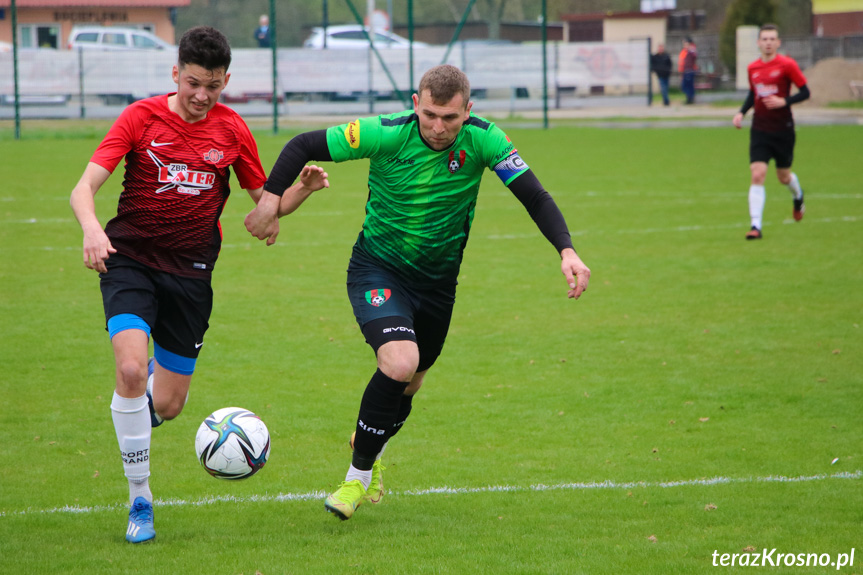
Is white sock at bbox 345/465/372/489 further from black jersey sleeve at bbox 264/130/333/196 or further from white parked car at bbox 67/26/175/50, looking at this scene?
white parked car at bbox 67/26/175/50

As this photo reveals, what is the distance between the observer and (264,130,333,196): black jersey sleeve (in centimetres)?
494

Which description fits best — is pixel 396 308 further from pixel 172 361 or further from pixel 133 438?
pixel 133 438

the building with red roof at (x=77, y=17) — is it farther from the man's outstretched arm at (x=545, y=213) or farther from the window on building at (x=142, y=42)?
the man's outstretched arm at (x=545, y=213)

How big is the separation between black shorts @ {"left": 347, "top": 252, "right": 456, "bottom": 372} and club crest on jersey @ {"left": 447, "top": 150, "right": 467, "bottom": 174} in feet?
2.03

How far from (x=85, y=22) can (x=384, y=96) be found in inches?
379

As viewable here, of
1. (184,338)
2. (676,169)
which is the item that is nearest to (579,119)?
(676,169)

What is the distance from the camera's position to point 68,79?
26.9m

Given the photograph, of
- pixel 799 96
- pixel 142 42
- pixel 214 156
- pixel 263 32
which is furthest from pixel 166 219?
pixel 142 42

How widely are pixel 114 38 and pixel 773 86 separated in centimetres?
2148

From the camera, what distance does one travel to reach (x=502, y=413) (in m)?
6.67

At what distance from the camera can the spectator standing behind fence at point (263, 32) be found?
90.3ft

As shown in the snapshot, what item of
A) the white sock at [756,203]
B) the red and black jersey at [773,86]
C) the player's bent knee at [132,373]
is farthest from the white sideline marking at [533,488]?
the red and black jersey at [773,86]

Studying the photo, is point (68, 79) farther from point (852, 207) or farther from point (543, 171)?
point (852, 207)

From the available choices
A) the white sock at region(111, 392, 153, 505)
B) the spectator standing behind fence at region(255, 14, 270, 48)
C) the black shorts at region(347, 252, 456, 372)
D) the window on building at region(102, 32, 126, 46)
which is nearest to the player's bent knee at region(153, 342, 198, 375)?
the white sock at region(111, 392, 153, 505)
